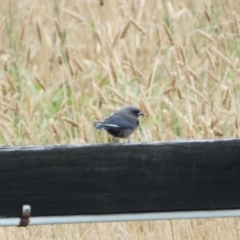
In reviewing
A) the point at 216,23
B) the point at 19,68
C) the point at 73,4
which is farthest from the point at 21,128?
the point at 73,4

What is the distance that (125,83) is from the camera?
3.74 m

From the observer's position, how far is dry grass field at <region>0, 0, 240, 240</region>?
3000 mm

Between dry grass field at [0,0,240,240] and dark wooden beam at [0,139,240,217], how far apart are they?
116cm

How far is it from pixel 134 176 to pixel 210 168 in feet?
0.56

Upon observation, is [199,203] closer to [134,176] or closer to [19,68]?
[134,176]

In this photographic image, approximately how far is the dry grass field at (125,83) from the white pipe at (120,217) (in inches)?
45.7

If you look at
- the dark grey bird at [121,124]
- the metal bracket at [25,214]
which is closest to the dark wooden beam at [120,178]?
the metal bracket at [25,214]

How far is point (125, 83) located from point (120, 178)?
2.08 m

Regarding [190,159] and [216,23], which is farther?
[216,23]

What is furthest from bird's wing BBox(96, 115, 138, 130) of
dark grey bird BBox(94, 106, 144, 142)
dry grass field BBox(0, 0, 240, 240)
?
dry grass field BBox(0, 0, 240, 240)

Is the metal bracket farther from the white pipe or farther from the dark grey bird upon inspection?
the dark grey bird

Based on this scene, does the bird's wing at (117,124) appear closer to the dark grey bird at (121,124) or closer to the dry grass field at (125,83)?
the dark grey bird at (121,124)

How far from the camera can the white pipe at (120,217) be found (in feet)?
5.38

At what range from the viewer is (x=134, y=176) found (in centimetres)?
168
